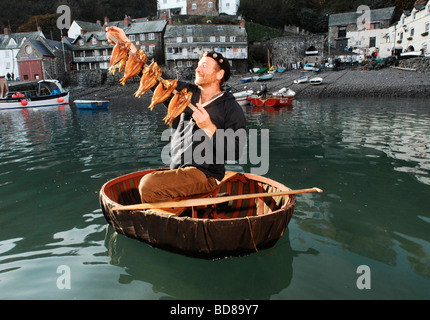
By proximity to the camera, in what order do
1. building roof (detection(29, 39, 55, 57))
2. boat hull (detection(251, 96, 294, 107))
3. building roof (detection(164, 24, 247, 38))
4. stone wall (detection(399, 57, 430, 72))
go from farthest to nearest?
building roof (detection(164, 24, 247, 38)), building roof (detection(29, 39, 55, 57)), stone wall (detection(399, 57, 430, 72)), boat hull (detection(251, 96, 294, 107))

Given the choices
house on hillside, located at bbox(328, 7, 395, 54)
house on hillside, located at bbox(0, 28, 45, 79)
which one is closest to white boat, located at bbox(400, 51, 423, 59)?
house on hillside, located at bbox(328, 7, 395, 54)

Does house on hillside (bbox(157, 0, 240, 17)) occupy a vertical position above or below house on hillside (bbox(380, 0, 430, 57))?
above

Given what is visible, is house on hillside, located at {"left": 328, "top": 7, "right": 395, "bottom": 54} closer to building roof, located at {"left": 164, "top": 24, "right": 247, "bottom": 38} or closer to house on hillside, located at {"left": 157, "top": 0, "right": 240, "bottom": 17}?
building roof, located at {"left": 164, "top": 24, "right": 247, "bottom": 38}

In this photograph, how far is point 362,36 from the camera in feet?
242

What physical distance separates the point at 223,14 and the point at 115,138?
256 feet

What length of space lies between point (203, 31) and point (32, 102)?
132ft

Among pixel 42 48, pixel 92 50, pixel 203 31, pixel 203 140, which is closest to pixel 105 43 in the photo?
pixel 92 50

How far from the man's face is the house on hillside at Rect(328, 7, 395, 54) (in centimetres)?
7823

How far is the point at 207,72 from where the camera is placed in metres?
4.93

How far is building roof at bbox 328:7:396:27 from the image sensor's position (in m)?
71.0

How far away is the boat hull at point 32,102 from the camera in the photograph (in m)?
41.9

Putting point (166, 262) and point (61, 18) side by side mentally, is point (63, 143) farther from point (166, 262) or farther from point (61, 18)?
point (61, 18)
